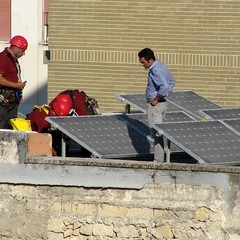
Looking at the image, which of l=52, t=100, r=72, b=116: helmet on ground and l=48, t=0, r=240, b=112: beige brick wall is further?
l=48, t=0, r=240, b=112: beige brick wall

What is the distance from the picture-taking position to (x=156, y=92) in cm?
1445

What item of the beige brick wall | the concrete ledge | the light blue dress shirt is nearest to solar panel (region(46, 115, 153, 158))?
the concrete ledge

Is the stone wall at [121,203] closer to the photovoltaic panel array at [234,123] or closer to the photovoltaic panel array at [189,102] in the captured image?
the photovoltaic panel array at [234,123]

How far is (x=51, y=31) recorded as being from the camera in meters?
21.2

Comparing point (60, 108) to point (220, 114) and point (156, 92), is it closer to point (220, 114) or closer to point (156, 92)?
point (156, 92)

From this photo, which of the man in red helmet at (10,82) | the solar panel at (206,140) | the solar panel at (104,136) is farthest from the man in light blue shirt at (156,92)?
the man in red helmet at (10,82)

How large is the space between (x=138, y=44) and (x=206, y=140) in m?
6.73

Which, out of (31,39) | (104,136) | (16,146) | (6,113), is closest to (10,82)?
(6,113)

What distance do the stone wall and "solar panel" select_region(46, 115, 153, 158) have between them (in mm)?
663

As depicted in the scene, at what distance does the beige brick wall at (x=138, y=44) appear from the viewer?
810 inches

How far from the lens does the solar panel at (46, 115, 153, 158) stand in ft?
48.1

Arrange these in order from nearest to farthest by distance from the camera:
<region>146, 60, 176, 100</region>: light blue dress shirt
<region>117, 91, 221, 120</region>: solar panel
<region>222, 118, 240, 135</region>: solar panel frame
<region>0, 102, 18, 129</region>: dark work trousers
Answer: <region>146, 60, 176, 100</region>: light blue dress shirt < <region>222, 118, 240, 135</region>: solar panel frame < <region>0, 102, 18, 129</region>: dark work trousers < <region>117, 91, 221, 120</region>: solar panel

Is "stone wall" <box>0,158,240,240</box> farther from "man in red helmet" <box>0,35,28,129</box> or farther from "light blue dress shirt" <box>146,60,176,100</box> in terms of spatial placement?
"man in red helmet" <box>0,35,28,129</box>

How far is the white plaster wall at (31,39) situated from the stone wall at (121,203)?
19.0 metres
